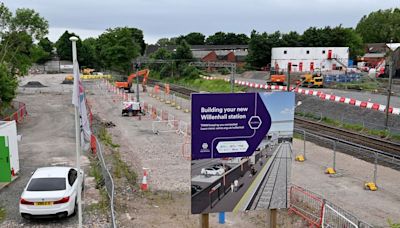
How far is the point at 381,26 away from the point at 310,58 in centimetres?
5842

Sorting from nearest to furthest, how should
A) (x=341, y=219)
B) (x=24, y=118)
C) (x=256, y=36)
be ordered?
(x=341, y=219) < (x=24, y=118) < (x=256, y=36)

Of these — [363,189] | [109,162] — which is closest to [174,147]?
[109,162]

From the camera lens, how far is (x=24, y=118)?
35.6 meters

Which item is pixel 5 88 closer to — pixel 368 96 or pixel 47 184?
pixel 47 184

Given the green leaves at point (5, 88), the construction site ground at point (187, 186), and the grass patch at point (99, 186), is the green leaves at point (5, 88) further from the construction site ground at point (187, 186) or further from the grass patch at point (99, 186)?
the grass patch at point (99, 186)

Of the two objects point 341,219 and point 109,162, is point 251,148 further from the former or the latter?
point 109,162

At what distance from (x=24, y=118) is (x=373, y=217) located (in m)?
30.2

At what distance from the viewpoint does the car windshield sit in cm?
1259

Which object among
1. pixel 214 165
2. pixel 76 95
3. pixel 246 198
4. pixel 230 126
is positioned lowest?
pixel 246 198

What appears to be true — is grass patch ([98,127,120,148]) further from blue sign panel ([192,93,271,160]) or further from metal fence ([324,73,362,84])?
metal fence ([324,73,362,84])

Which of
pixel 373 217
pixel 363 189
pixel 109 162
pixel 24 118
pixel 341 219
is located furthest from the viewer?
pixel 24 118

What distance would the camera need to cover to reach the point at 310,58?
81562 millimetres

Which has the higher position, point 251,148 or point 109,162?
point 251,148

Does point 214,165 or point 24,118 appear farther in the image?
point 24,118
